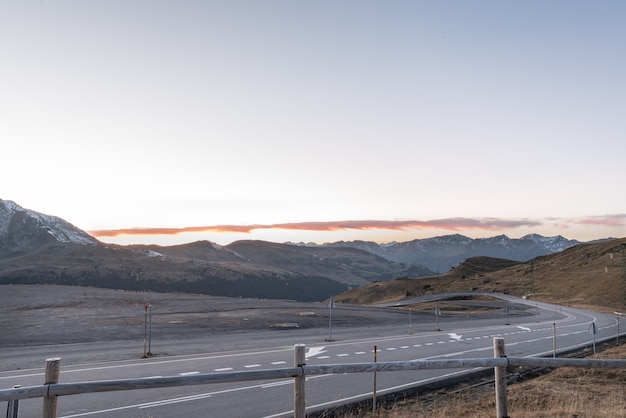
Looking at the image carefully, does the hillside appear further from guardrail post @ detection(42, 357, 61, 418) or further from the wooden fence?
guardrail post @ detection(42, 357, 61, 418)

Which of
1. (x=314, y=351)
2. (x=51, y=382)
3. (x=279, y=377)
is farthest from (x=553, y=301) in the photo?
(x=51, y=382)

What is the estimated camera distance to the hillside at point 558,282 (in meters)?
85.2

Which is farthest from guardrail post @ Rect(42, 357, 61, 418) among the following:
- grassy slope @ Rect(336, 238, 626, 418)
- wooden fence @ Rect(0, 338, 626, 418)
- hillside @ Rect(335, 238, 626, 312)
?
hillside @ Rect(335, 238, 626, 312)

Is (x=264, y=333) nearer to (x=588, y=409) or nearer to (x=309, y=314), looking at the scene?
(x=309, y=314)

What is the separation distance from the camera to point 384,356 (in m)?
21.0

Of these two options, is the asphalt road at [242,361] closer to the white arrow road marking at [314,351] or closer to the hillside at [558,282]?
the white arrow road marking at [314,351]

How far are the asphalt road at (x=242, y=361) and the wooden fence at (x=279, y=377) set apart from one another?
502cm

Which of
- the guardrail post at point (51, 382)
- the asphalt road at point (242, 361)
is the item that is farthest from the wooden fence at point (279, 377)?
the asphalt road at point (242, 361)

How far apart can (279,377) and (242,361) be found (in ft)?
42.1

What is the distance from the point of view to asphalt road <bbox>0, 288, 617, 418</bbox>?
40.3 feet

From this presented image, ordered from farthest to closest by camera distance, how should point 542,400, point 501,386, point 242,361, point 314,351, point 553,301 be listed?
point 553,301, point 314,351, point 242,361, point 542,400, point 501,386

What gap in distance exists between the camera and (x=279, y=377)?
692cm

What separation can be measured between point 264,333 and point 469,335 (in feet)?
42.3

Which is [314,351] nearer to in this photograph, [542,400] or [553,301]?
[542,400]
